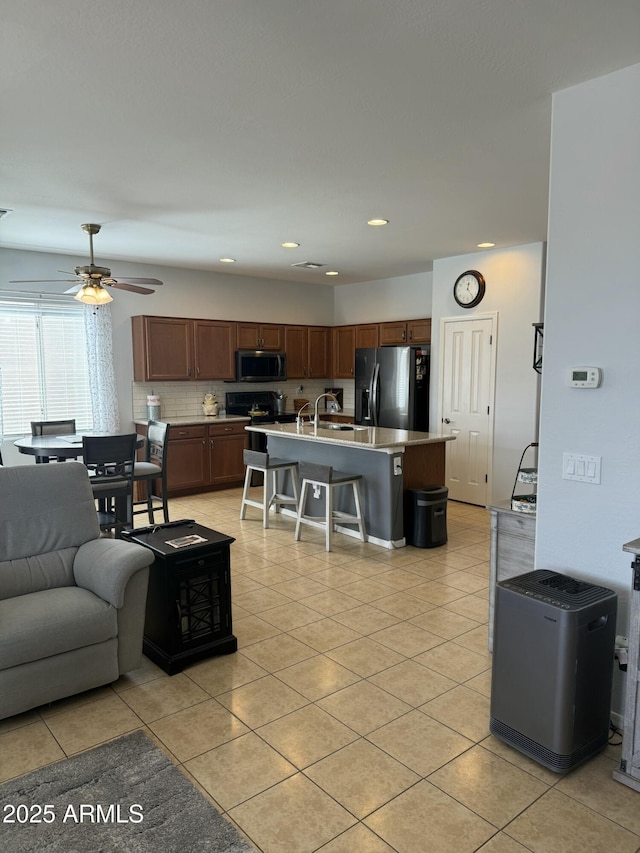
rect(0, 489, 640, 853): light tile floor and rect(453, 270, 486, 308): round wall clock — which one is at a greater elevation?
rect(453, 270, 486, 308): round wall clock

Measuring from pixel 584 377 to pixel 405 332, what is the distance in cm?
502

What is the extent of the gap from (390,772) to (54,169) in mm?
3685

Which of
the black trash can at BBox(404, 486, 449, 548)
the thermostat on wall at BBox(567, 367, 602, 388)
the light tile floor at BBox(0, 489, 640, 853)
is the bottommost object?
the light tile floor at BBox(0, 489, 640, 853)

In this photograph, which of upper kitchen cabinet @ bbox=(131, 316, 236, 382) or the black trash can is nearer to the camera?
the black trash can

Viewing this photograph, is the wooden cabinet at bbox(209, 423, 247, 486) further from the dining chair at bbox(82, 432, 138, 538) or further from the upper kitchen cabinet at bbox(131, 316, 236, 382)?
the dining chair at bbox(82, 432, 138, 538)

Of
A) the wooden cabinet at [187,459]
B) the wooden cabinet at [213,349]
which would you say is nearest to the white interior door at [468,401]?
the wooden cabinet at [213,349]

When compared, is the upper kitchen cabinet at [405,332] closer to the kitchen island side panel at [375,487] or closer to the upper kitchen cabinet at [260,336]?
the upper kitchen cabinet at [260,336]

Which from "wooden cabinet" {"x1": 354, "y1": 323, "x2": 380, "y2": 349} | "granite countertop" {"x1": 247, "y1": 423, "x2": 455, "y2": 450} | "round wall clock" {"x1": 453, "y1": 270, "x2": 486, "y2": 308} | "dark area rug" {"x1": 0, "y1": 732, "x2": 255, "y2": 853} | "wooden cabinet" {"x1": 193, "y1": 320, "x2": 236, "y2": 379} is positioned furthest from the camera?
"wooden cabinet" {"x1": 354, "y1": 323, "x2": 380, "y2": 349}

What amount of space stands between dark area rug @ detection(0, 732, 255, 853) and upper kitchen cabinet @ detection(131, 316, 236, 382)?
16.7 feet

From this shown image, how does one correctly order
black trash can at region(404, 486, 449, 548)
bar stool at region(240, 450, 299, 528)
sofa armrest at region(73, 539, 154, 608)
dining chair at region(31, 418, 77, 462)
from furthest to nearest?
1. dining chair at region(31, 418, 77, 462)
2. bar stool at region(240, 450, 299, 528)
3. black trash can at region(404, 486, 449, 548)
4. sofa armrest at region(73, 539, 154, 608)

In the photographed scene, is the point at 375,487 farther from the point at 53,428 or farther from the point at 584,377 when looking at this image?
the point at 53,428

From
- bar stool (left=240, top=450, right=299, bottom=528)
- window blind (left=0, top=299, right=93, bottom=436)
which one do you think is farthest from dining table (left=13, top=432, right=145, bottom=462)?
window blind (left=0, top=299, right=93, bottom=436)

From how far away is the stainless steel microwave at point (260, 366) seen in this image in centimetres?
761

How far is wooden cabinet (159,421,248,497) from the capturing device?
6789 mm
